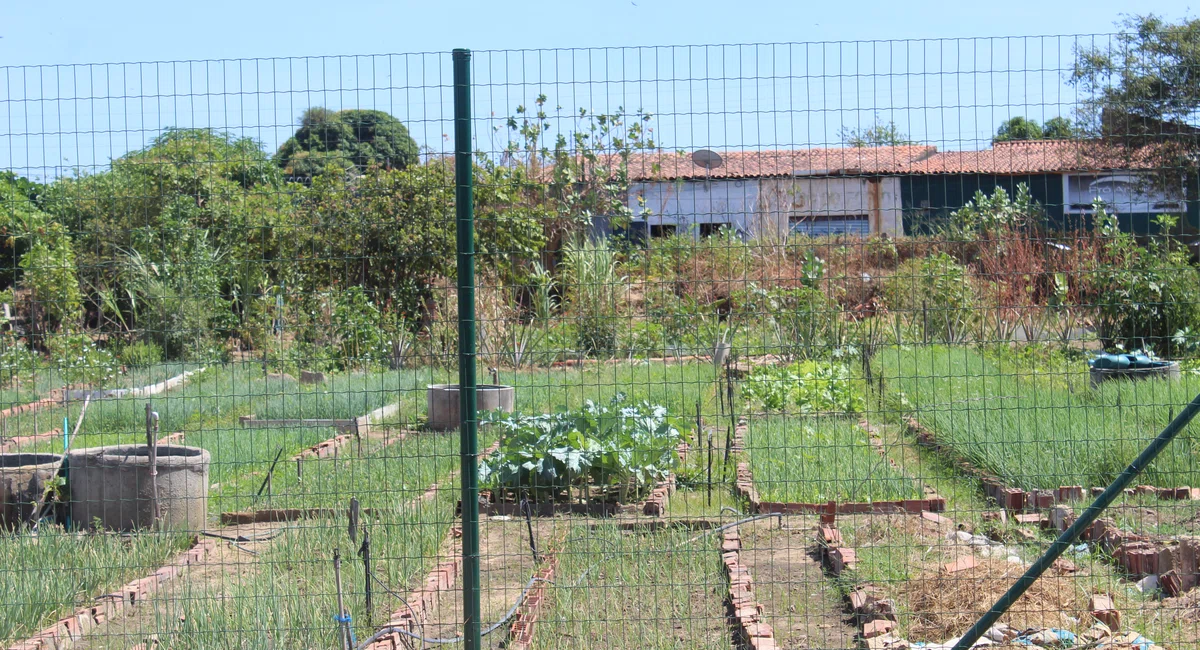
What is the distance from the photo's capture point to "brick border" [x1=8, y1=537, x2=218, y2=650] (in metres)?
3.94

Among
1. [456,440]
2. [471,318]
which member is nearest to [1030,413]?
[456,440]

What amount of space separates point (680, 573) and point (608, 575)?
373 millimetres

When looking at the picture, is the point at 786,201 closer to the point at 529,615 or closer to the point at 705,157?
the point at 705,157

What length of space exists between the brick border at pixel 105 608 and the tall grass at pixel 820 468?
113 inches

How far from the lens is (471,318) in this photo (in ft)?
11.2

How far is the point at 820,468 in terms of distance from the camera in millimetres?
5711

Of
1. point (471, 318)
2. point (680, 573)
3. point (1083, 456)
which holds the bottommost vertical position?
point (680, 573)

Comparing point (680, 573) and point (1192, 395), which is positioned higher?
point (1192, 395)

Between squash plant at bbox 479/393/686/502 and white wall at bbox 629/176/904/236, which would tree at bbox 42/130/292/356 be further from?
squash plant at bbox 479/393/686/502

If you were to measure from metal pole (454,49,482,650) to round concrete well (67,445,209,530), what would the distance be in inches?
114

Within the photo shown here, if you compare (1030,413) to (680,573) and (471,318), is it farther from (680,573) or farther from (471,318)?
(471,318)

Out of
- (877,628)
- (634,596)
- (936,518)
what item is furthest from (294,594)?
(936,518)

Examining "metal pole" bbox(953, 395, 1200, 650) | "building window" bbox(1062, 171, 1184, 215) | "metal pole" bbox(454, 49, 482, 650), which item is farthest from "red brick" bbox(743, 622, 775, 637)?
"building window" bbox(1062, 171, 1184, 215)

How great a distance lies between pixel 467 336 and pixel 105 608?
227 centimetres
